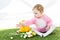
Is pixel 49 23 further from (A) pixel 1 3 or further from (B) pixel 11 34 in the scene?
(A) pixel 1 3

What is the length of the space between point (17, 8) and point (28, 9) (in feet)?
0.38

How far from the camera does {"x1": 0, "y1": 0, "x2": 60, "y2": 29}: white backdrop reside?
6.59ft

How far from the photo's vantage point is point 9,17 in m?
2.05

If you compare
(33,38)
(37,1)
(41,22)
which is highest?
(37,1)

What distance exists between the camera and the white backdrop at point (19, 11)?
201cm

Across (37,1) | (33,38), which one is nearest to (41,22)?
(33,38)

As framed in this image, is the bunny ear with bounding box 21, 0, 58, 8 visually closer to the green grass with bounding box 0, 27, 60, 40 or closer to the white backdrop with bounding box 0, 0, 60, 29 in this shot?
the white backdrop with bounding box 0, 0, 60, 29

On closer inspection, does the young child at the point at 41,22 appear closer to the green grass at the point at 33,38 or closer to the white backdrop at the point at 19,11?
the green grass at the point at 33,38

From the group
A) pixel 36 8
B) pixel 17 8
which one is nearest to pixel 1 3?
pixel 17 8

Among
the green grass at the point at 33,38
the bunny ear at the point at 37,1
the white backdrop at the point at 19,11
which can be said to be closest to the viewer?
the green grass at the point at 33,38

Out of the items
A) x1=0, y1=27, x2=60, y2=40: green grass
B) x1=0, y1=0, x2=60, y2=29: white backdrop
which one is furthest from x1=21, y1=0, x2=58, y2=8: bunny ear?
x1=0, y1=27, x2=60, y2=40: green grass

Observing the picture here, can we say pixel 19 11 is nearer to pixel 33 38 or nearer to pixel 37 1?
pixel 37 1

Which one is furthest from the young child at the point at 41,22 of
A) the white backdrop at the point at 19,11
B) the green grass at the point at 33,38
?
the white backdrop at the point at 19,11

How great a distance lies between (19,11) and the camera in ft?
6.94
